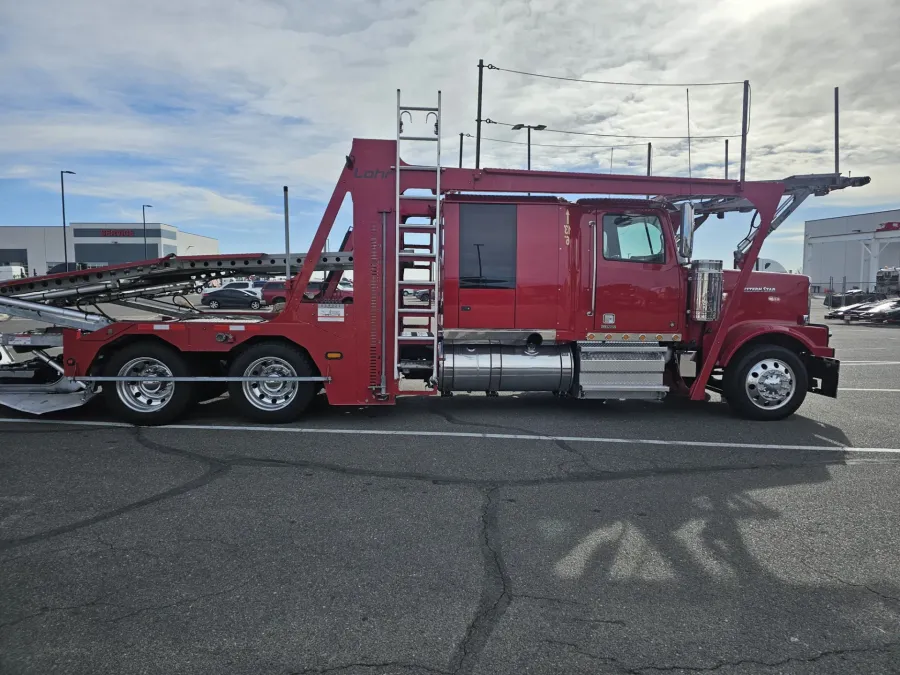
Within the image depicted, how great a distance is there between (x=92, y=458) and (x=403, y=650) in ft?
13.9

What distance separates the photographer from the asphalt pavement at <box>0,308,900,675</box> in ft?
9.23

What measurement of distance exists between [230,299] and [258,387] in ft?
97.4

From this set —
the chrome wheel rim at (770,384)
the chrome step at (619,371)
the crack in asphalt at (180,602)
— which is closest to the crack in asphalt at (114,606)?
the crack in asphalt at (180,602)

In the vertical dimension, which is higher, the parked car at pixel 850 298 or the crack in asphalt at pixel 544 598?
the parked car at pixel 850 298

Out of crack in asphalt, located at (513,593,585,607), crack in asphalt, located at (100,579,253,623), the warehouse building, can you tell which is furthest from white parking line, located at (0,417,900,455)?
the warehouse building

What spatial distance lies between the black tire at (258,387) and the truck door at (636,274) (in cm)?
354

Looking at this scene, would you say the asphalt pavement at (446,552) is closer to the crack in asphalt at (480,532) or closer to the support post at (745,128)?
the crack in asphalt at (480,532)

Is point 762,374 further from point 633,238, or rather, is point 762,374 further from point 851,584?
point 851,584

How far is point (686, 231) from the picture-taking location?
7.00 meters

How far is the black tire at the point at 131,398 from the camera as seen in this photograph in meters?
7.02

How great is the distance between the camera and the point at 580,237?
24.2 ft

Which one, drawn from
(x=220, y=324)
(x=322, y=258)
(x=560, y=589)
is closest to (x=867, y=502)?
(x=560, y=589)

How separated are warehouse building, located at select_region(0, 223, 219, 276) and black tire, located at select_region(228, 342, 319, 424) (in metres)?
73.1

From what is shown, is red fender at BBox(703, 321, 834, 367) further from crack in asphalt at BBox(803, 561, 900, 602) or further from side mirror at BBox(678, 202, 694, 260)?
crack in asphalt at BBox(803, 561, 900, 602)
